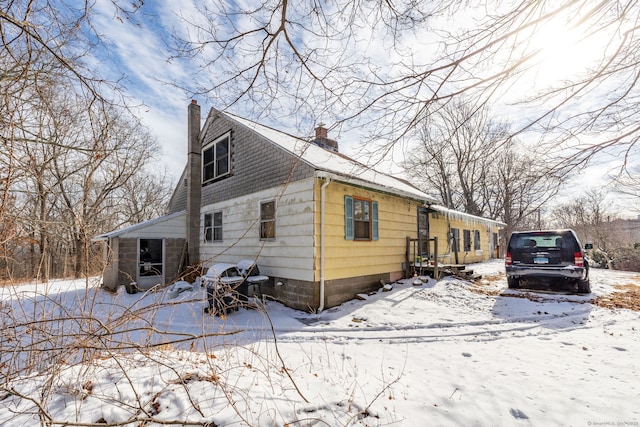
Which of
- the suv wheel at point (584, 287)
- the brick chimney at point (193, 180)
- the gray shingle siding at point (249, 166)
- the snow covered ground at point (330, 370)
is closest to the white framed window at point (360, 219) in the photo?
the gray shingle siding at point (249, 166)

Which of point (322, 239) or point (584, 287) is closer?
point (322, 239)

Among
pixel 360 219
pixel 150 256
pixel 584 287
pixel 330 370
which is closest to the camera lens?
pixel 330 370

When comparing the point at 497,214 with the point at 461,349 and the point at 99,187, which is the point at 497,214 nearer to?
the point at 461,349

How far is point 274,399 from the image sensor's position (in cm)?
254

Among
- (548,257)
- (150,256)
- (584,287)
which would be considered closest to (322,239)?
(548,257)

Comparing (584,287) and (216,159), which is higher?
(216,159)

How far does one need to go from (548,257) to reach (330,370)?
24.2 feet

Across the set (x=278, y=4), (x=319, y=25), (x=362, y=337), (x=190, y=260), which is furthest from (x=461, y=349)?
(x=190, y=260)

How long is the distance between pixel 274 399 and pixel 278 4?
406 cm

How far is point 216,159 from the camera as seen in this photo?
36.1 feet

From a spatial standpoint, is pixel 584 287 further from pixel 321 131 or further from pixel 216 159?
pixel 216 159

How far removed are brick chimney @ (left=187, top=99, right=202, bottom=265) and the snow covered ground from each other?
18.8 ft

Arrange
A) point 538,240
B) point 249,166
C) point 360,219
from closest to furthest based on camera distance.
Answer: point 538,240, point 360,219, point 249,166

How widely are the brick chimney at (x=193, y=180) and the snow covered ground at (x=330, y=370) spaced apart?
572 cm
